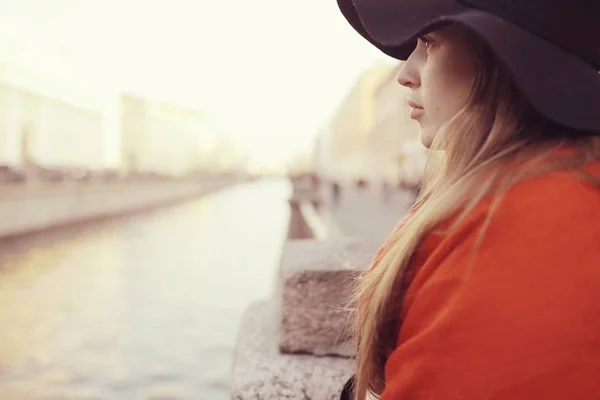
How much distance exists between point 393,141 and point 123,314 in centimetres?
5199

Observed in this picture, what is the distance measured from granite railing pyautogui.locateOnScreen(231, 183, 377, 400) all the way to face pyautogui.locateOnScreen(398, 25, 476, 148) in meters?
0.83

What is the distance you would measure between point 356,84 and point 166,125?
28.4 m

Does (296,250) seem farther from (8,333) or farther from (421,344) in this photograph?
(8,333)

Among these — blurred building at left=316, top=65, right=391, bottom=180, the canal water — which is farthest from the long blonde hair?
blurred building at left=316, top=65, right=391, bottom=180

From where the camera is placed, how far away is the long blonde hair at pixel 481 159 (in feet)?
3.12

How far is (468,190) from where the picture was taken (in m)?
0.98

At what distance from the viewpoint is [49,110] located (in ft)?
142

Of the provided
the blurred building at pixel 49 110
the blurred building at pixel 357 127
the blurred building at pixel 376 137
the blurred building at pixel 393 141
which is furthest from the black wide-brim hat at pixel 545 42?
the blurred building at pixel 357 127

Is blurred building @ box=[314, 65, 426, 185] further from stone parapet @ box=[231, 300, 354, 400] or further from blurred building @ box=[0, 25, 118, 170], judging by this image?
blurred building @ box=[0, 25, 118, 170]

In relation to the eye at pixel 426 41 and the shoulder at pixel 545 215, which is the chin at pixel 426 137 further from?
the shoulder at pixel 545 215

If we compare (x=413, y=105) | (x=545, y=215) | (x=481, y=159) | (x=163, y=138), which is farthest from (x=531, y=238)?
(x=163, y=138)

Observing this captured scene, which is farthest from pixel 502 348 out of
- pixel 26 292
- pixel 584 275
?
pixel 26 292

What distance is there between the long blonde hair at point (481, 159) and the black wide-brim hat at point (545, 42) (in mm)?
41

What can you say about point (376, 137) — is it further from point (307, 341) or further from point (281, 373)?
point (281, 373)
